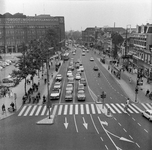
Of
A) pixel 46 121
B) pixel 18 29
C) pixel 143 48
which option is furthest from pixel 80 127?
pixel 18 29

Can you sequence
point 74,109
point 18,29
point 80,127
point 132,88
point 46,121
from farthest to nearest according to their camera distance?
point 18,29 → point 132,88 → point 74,109 → point 46,121 → point 80,127

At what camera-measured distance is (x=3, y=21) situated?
96812 millimetres

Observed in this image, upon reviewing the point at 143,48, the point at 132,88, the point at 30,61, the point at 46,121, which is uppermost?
the point at 143,48

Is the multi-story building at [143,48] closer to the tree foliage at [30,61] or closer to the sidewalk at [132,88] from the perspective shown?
the sidewalk at [132,88]

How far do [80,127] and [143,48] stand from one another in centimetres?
3526

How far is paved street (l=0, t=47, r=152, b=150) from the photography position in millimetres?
17884

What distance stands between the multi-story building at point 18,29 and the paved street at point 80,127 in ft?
242

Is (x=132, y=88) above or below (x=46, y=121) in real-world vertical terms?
above

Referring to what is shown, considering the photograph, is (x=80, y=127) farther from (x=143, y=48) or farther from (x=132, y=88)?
(x=143, y=48)

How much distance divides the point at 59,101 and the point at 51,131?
33.3 ft

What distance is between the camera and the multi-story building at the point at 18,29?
3851 inches

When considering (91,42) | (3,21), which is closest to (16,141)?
(3,21)

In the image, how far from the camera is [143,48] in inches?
2046

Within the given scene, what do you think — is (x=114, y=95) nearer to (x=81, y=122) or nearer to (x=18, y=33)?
(x=81, y=122)
